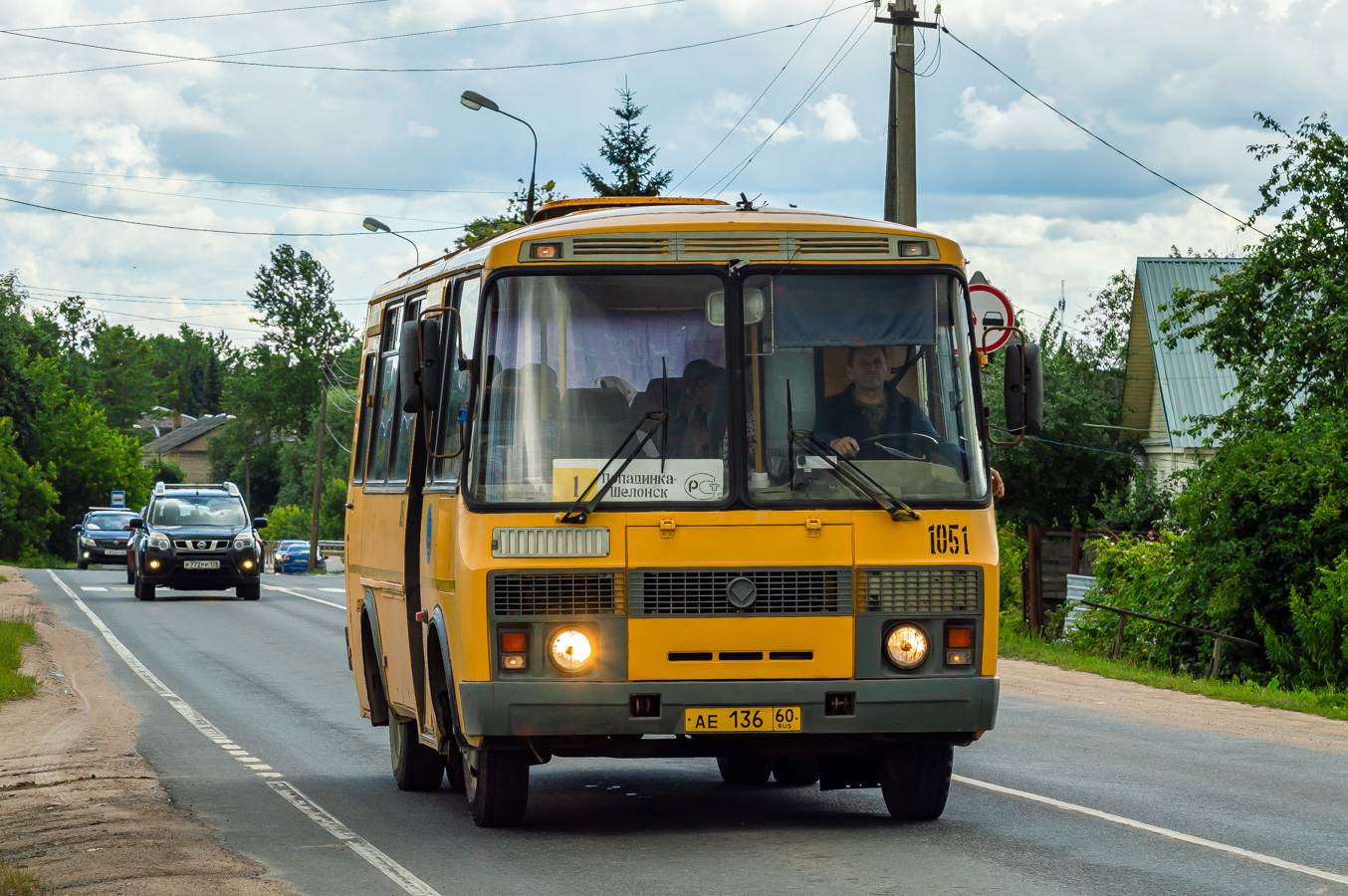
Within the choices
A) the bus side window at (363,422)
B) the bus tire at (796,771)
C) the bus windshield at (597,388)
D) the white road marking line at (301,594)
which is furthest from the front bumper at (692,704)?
the white road marking line at (301,594)

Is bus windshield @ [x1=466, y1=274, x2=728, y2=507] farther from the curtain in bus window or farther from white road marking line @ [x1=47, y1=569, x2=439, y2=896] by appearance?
white road marking line @ [x1=47, y1=569, x2=439, y2=896]

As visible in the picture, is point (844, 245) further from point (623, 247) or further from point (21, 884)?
point (21, 884)

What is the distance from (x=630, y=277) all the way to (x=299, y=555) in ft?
220

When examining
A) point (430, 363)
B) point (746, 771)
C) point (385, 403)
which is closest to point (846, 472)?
point (430, 363)

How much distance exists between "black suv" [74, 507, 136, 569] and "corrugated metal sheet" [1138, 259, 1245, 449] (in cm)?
2765

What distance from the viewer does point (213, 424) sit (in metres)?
170

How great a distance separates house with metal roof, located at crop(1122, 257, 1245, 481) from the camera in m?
39.7

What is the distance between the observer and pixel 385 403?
1092cm

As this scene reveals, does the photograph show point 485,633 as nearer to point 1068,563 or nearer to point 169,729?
point 169,729

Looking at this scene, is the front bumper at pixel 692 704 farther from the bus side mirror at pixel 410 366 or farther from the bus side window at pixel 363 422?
the bus side window at pixel 363 422

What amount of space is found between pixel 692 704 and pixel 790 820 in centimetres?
147

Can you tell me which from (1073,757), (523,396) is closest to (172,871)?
(523,396)

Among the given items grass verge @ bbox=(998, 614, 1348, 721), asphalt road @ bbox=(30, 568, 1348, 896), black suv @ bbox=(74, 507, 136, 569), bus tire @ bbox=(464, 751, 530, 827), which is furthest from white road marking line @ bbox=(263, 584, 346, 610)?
bus tire @ bbox=(464, 751, 530, 827)

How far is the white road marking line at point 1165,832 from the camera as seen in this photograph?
305 inches
